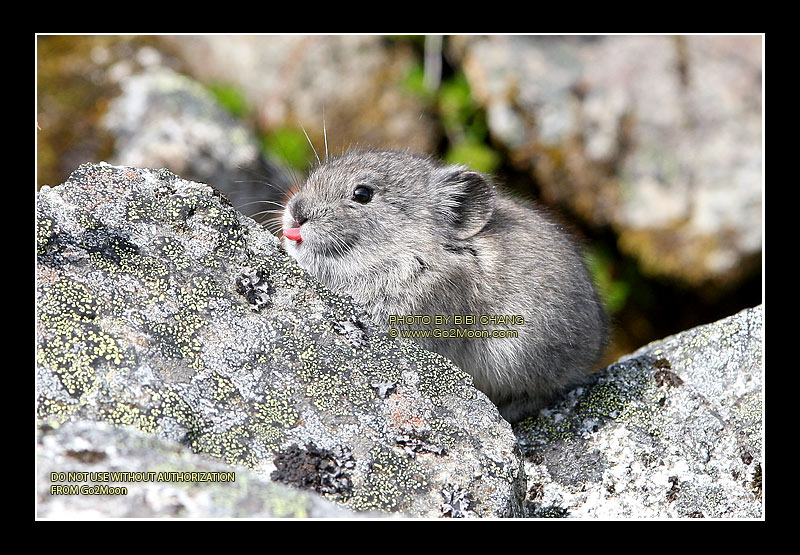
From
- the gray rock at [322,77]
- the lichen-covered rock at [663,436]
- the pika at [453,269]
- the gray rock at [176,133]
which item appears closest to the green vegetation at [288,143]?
the gray rock at [322,77]

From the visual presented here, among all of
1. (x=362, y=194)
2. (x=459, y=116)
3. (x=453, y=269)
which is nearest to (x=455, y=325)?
(x=453, y=269)

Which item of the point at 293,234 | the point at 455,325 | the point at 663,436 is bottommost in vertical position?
the point at 663,436

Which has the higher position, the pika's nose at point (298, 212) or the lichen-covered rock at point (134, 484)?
the pika's nose at point (298, 212)

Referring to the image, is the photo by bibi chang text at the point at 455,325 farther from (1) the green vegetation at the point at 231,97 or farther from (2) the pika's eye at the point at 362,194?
(1) the green vegetation at the point at 231,97

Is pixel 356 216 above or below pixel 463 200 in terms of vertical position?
below

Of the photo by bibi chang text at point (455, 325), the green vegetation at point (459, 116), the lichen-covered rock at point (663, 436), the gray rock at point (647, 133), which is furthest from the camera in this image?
the green vegetation at point (459, 116)

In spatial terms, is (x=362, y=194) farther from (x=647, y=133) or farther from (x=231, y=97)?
(x=231, y=97)

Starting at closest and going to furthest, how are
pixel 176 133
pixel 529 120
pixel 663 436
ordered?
pixel 663 436 → pixel 176 133 → pixel 529 120

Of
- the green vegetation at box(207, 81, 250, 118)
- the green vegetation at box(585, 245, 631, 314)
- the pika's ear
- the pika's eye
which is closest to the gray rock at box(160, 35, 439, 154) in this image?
the green vegetation at box(207, 81, 250, 118)
